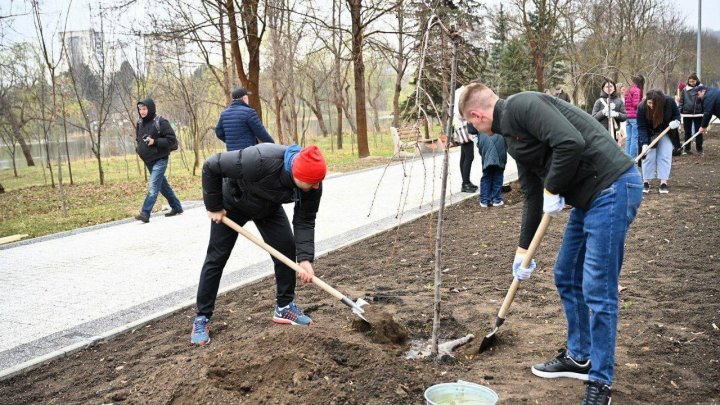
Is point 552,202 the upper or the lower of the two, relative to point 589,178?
lower

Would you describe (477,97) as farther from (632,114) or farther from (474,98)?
(632,114)

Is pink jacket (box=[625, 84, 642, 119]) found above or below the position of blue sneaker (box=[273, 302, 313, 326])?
above

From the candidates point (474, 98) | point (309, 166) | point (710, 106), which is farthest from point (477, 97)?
point (710, 106)

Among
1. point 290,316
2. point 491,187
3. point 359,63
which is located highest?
point 359,63

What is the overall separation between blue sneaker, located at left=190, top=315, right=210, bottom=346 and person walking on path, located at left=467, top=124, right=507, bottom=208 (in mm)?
5931

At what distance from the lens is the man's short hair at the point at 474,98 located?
3293 mm

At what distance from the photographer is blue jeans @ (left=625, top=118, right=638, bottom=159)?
495 inches

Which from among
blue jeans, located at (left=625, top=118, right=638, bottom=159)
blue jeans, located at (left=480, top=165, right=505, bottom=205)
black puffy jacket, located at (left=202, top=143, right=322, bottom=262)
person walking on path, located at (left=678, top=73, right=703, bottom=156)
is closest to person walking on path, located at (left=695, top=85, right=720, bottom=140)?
person walking on path, located at (left=678, top=73, right=703, bottom=156)

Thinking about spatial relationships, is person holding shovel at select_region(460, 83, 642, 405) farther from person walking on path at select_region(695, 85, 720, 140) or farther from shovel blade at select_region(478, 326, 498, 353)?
person walking on path at select_region(695, 85, 720, 140)

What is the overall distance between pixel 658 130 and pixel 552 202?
8.31 m

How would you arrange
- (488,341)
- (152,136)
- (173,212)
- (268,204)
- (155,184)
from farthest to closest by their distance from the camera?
(173,212) → (152,136) → (155,184) → (268,204) → (488,341)

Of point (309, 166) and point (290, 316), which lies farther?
point (290, 316)

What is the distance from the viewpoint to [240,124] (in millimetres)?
8703

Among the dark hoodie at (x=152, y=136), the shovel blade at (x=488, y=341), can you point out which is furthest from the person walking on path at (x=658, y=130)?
the dark hoodie at (x=152, y=136)
